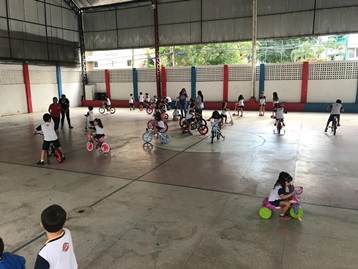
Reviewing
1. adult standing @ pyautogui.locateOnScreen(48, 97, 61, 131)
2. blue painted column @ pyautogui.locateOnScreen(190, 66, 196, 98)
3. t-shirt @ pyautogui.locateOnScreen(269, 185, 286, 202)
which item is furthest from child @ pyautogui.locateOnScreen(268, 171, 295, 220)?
blue painted column @ pyautogui.locateOnScreen(190, 66, 196, 98)

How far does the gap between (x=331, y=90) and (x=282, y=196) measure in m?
15.3

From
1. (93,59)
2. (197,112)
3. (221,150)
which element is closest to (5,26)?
(197,112)

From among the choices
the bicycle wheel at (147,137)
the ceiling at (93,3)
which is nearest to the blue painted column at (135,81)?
the ceiling at (93,3)

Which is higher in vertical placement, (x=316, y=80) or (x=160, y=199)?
(x=316, y=80)

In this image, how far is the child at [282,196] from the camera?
433 centimetres

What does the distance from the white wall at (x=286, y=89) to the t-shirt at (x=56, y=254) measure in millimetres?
17764

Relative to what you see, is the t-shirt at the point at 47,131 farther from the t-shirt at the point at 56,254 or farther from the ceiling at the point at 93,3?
the ceiling at the point at 93,3

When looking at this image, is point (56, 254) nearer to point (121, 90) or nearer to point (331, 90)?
point (331, 90)

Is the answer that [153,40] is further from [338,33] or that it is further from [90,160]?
[90,160]

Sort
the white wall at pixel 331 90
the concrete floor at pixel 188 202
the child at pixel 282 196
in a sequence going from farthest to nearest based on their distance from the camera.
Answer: the white wall at pixel 331 90 → the child at pixel 282 196 → the concrete floor at pixel 188 202

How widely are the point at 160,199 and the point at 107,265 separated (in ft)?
6.22

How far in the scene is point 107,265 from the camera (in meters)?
3.34

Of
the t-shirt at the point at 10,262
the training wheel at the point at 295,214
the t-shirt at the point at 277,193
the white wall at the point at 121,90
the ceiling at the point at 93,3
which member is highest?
the ceiling at the point at 93,3

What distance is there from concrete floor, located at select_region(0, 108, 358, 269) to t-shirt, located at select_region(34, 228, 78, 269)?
121 cm
